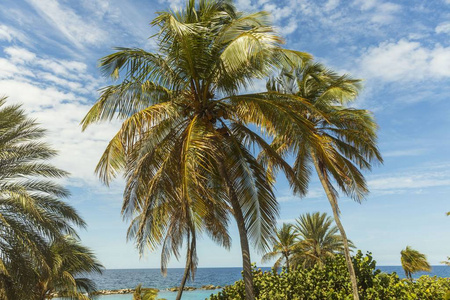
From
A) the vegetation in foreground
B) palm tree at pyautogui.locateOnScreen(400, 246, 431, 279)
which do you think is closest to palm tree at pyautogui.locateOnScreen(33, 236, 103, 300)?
the vegetation in foreground

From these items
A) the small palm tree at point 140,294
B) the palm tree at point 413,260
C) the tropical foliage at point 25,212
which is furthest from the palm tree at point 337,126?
the palm tree at point 413,260

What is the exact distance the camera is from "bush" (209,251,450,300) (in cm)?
973

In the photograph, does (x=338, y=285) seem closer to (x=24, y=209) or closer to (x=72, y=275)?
(x=24, y=209)

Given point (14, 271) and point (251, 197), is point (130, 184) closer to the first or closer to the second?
point (251, 197)

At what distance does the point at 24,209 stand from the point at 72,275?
9.75 meters

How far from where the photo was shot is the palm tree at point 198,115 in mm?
8289

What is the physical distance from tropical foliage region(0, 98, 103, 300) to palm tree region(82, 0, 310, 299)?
3.15m

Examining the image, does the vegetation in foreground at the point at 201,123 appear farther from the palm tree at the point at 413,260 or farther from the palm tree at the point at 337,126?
the palm tree at the point at 413,260

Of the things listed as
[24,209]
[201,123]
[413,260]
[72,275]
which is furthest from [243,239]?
[413,260]

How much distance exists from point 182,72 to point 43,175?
6.25 meters

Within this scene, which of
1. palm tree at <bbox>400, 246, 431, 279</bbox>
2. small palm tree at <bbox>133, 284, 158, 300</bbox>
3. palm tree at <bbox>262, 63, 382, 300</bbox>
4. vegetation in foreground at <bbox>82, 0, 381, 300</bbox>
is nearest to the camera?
vegetation in foreground at <bbox>82, 0, 381, 300</bbox>

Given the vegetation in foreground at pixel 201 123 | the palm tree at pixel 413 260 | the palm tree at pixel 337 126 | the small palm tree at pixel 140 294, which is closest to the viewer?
the vegetation in foreground at pixel 201 123

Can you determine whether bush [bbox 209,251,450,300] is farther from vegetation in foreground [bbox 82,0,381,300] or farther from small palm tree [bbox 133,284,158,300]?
small palm tree [bbox 133,284,158,300]

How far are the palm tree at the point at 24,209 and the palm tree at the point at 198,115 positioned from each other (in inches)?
124
